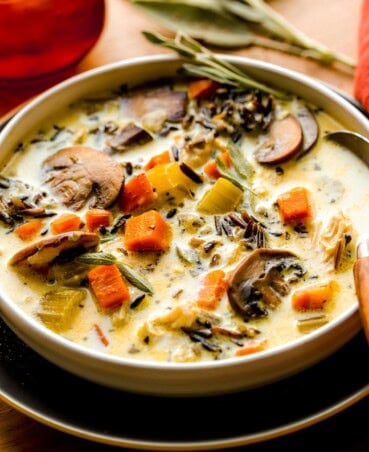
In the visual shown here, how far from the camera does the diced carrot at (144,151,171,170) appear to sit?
7.60 feet

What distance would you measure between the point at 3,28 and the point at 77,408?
4.61 feet

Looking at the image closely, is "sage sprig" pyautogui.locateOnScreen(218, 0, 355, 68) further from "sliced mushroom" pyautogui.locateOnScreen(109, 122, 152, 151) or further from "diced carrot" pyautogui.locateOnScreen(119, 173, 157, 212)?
"diced carrot" pyautogui.locateOnScreen(119, 173, 157, 212)

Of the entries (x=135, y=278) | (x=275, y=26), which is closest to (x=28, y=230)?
(x=135, y=278)

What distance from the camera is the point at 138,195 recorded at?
2.21m

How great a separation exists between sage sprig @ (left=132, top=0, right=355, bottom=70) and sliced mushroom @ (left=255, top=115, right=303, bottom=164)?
0.61m

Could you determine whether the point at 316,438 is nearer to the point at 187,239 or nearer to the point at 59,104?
the point at 187,239

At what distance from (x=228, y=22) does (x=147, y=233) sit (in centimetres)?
122

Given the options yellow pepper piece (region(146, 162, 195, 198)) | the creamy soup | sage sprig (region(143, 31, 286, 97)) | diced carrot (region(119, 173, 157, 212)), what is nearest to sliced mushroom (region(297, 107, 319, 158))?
the creamy soup

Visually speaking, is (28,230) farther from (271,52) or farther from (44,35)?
(271,52)

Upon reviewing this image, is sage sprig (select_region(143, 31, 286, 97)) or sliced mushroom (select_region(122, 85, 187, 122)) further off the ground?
sage sprig (select_region(143, 31, 286, 97))

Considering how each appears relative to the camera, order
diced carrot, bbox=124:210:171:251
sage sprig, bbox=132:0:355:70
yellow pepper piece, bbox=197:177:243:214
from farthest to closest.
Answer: sage sprig, bbox=132:0:355:70
yellow pepper piece, bbox=197:177:243:214
diced carrot, bbox=124:210:171:251

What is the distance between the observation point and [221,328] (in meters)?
1.86

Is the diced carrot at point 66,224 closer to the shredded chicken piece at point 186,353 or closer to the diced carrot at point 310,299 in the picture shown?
the shredded chicken piece at point 186,353

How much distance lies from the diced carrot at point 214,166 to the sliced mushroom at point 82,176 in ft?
0.80
